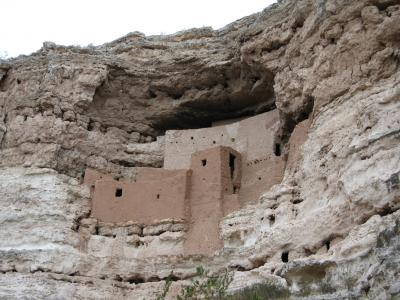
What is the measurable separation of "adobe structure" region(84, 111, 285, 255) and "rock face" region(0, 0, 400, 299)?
0.34m

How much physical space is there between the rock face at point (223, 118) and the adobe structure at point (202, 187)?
34 centimetres

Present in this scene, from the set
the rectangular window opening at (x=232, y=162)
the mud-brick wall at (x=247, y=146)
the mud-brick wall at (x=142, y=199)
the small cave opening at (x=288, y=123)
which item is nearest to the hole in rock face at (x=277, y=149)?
the small cave opening at (x=288, y=123)

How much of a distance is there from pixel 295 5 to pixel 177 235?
5.93 meters

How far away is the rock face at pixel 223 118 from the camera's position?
1185 centimetres

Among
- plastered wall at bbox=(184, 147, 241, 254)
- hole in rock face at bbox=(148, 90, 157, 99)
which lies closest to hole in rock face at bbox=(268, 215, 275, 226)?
plastered wall at bbox=(184, 147, 241, 254)

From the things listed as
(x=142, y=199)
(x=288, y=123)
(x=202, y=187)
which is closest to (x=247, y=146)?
(x=288, y=123)

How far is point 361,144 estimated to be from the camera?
41.0ft

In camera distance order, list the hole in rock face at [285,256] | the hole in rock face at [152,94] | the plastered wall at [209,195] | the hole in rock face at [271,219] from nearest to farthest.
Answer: the hole in rock face at [285,256] → the hole in rock face at [271,219] → the plastered wall at [209,195] → the hole in rock face at [152,94]

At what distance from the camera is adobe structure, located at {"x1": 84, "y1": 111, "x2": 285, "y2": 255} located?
1605cm

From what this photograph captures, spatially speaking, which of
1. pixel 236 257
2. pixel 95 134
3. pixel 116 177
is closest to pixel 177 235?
pixel 236 257

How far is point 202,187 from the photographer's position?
16.6m

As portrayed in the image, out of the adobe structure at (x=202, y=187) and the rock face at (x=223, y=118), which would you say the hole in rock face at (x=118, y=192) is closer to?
the adobe structure at (x=202, y=187)

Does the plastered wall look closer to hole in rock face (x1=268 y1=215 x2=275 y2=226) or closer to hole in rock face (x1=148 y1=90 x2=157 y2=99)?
hole in rock face (x1=268 y1=215 x2=275 y2=226)

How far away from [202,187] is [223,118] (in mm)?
4418
